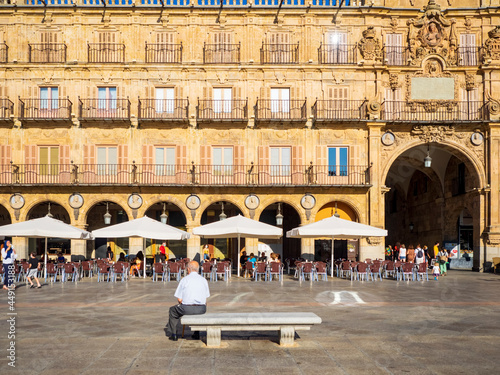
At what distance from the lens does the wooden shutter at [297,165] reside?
32.2m

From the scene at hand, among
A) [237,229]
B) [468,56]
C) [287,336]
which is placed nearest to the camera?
[287,336]

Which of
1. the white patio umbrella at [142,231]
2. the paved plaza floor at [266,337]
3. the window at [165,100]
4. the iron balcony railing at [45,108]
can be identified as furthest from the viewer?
the window at [165,100]

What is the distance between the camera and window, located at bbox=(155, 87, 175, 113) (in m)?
32.6

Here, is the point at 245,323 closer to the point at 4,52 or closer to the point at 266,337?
the point at 266,337

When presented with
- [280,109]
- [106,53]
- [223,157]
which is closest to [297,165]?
[280,109]

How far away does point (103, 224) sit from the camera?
34562 millimetres

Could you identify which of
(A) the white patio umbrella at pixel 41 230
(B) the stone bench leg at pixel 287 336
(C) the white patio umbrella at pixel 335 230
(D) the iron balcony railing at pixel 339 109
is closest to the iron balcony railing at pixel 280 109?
(D) the iron balcony railing at pixel 339 109

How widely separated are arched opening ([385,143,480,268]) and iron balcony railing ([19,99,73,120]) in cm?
1987

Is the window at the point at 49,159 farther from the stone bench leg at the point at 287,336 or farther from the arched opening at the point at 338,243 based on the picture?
the stone bench leg at the point at 287,336

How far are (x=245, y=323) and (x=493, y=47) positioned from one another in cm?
2836

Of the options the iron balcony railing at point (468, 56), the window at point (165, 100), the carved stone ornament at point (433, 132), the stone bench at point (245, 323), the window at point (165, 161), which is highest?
the iron balcony railing at point (468, 56)

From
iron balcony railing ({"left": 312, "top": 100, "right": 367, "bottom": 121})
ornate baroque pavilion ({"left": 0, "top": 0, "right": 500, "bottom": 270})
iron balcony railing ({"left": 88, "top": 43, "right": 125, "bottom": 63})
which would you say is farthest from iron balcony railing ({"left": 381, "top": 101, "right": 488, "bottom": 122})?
iron balcony railing ({"left": 88, "top": 43, "right": 125, "bottom": 63})

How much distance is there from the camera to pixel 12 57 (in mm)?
32469

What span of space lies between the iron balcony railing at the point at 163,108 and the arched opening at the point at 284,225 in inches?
286
